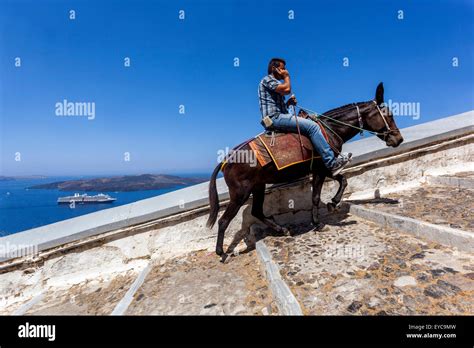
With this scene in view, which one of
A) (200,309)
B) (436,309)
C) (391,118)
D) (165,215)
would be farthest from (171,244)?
(391,118)

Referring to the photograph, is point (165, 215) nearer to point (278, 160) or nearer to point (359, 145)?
point (278, 160)

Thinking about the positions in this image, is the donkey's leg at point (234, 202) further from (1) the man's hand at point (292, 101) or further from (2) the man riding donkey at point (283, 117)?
(1) the man's hand at point (292, 101)

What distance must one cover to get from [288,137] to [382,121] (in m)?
1.89

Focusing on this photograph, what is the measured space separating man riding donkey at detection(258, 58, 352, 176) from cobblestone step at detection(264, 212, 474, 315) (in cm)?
127

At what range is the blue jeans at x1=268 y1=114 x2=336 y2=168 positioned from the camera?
396cm

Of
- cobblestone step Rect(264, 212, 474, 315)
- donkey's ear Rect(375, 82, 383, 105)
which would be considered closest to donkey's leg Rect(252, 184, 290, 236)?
cobblestone step Rect(264, 212, 474, 315)

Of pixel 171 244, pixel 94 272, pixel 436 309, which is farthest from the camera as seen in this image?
pixel 171 244

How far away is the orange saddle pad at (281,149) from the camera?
3871 millimetres

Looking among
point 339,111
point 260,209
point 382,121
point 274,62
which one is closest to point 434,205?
point 382,121

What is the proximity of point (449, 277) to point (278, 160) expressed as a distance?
7.91 ft

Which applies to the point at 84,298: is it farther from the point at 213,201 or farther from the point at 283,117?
the point at 283,117

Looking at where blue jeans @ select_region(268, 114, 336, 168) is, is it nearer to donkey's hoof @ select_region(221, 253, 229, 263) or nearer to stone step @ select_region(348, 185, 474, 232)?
stone step @ select_region(348, 185, 474, 232)

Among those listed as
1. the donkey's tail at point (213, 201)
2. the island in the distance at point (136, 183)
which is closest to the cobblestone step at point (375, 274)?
the donkey's tail at point (213, 201)

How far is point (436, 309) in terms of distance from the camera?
205cm
